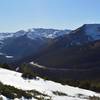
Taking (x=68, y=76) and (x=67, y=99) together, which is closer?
(x=67, y=99)

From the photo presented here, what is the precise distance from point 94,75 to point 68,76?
12.2 m

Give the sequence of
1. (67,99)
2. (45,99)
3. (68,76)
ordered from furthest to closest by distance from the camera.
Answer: (68,76), (67,99), (45,99)

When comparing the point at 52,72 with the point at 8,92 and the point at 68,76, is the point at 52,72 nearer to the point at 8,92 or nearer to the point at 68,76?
the point at 68,76

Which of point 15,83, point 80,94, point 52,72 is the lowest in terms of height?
point 52,72

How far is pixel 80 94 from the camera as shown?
3152 cm

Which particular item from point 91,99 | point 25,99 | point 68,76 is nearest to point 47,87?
point 91,99

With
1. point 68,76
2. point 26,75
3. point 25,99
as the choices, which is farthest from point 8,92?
point 68,76

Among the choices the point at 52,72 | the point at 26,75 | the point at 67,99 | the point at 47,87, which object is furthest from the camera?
the point at 52,72

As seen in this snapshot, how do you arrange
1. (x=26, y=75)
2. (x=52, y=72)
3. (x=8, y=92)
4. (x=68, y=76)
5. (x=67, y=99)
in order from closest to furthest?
1. (x=8, y=92)
2. (x=67, y=99)
3. (x=26, y=75)
4. (x=68, y=76)
5. (x=52, y=72)

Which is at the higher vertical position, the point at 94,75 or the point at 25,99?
the point at 25,99

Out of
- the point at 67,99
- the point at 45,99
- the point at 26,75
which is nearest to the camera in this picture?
the point at 45,99

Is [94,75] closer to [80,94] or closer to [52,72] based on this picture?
[52,72]

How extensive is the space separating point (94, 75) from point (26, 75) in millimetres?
144772

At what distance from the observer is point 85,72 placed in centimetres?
18675
